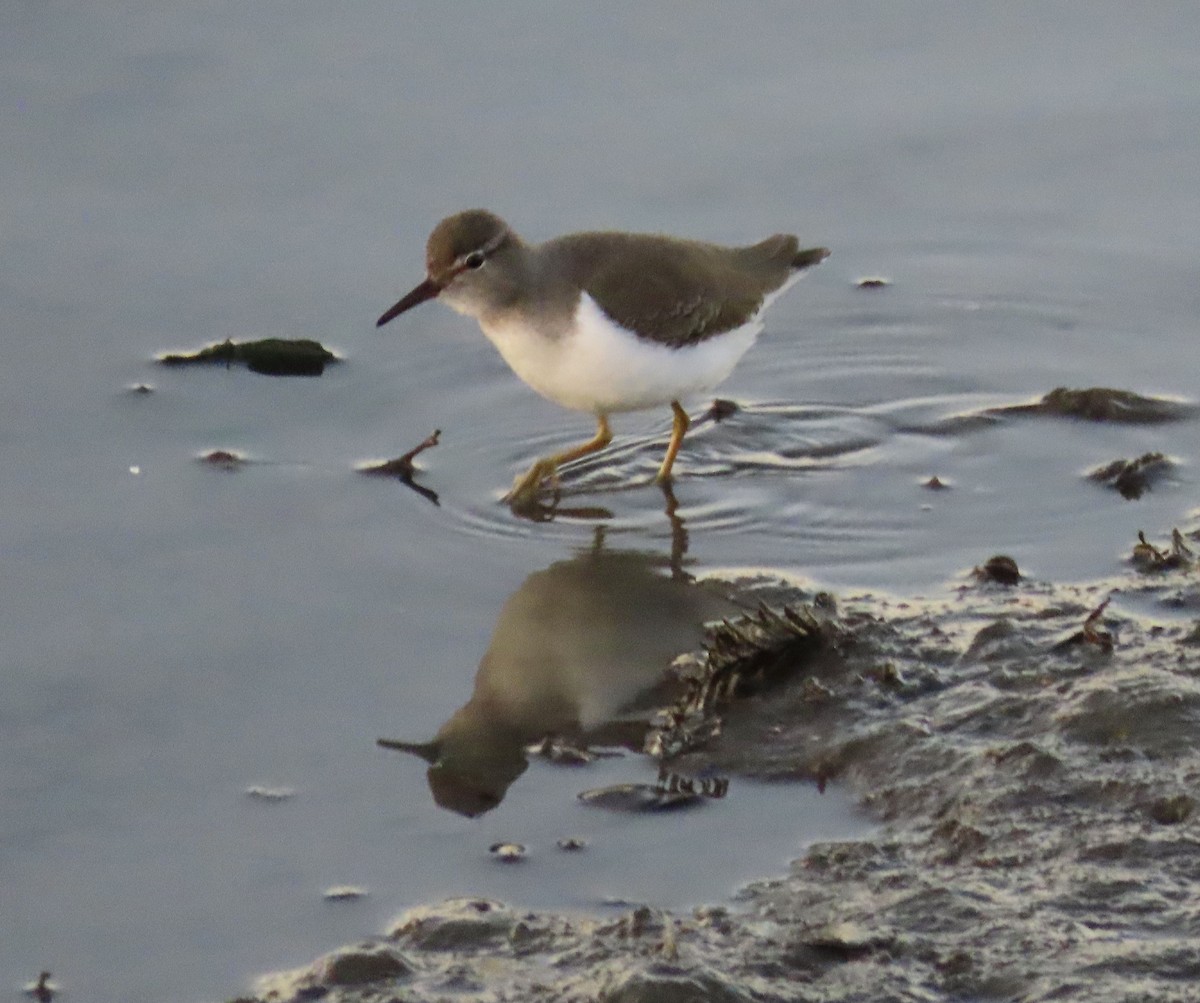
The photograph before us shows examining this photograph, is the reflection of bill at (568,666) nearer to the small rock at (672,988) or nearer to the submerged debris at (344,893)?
the submerged debris at (344,893)

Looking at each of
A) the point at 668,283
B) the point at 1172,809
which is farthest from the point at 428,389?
the point at 1172,809

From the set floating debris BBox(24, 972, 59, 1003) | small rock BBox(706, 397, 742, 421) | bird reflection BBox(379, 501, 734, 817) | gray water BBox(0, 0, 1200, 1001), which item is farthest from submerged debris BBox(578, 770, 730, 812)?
small rock BBox(706, 397, 742, 421)

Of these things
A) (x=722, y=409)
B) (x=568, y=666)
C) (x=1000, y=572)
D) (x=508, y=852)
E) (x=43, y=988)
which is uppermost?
(x=722, y=409)

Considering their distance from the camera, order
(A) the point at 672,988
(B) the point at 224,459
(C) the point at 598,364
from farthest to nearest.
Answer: (B) the point at 224,459 → (C) the point at 598,364 → (A) the point at 672,988

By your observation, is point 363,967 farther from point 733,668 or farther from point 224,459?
point 224,459

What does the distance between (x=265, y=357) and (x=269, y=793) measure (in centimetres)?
294

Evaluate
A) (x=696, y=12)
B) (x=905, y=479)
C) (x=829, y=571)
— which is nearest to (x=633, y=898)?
(x=829, y=571)

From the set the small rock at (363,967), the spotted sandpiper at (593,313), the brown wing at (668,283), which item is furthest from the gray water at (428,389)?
the brown wing at (668,283)

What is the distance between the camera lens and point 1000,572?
19.7ft

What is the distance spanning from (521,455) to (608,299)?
0.68m

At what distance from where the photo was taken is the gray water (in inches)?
192

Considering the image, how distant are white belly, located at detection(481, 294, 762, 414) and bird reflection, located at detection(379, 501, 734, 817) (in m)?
0.58

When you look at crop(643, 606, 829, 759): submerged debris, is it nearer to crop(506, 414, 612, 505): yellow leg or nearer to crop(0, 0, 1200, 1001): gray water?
crop(0, 0, 1200, 1001): gray water

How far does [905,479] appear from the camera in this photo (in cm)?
686
